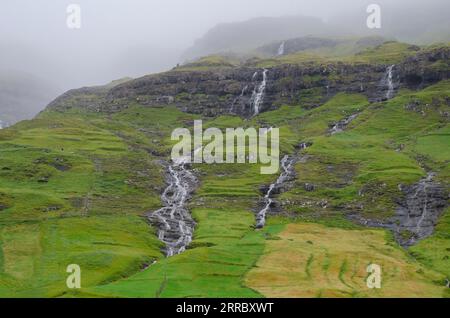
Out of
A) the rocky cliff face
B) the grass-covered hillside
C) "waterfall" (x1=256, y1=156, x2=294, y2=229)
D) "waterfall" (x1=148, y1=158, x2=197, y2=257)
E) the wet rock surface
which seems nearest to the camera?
the grass-covered hillside

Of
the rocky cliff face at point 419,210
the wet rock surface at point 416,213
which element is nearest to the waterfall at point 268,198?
the wet rock surface at point 416,213

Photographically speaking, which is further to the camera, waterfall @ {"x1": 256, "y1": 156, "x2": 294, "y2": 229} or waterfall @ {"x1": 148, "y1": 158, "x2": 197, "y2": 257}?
waterfall @ {"x1": 256, "y1": 156, "x2": 294, "y2": 229}

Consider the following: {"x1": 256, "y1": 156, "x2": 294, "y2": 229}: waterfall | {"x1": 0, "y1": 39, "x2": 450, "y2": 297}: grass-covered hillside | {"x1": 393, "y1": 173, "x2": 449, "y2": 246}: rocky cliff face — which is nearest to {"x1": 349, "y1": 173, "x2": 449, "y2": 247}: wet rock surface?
{"x1": 393, "y1": 173, "x2": 449, "y2": 246}: rocky cliff face

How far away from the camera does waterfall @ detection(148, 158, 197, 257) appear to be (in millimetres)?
128775

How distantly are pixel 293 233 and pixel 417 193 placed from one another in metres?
48.1

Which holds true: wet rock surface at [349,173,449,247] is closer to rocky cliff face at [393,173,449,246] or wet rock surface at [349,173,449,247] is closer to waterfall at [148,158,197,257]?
rocky cliff face at [393,173,449,246]

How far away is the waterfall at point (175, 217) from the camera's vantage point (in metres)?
129

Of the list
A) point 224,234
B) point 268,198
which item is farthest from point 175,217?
point 268,198

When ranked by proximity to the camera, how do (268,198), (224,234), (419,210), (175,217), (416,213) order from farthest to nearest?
(268,198) → (175,217) → (419,210) → (416,213) → (224,234)

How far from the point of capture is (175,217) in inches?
5920

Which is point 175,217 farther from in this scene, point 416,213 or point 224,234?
point 416,213

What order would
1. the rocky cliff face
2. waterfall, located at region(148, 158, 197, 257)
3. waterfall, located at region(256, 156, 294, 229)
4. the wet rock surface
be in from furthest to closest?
waterfall, located at region(256, 156, 294, 229) → the wet rock surface → the rocky cliff face → waterfall, located at region(148, 158, 197, 257)

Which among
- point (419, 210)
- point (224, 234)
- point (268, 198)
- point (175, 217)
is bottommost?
point (419, 210)
